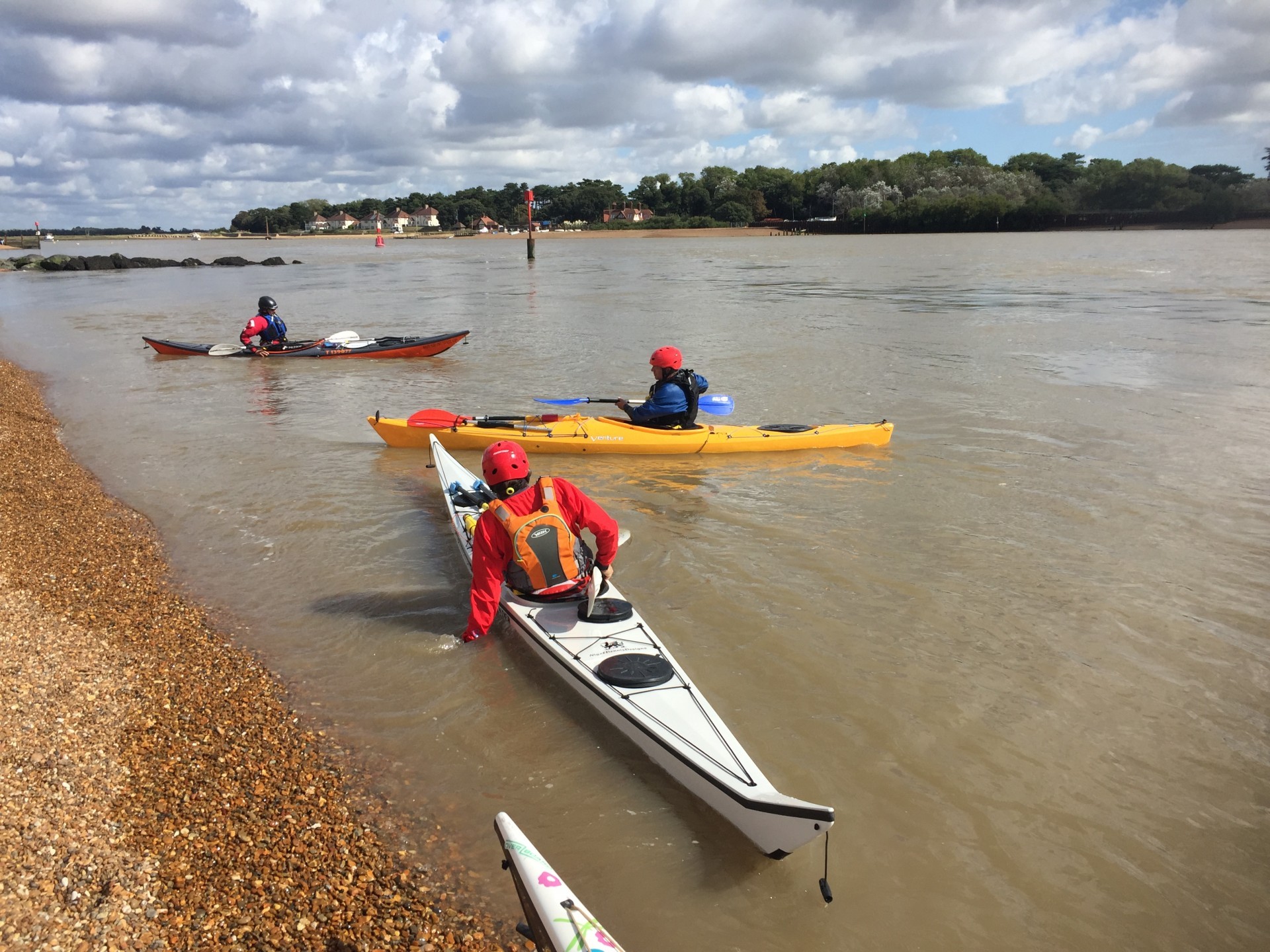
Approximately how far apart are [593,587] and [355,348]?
506 inches

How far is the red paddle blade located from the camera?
9766 millimetres

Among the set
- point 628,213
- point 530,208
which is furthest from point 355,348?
point 628,213

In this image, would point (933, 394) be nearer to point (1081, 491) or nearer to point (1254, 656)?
point (1081, 491)

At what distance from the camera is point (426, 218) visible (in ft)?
507

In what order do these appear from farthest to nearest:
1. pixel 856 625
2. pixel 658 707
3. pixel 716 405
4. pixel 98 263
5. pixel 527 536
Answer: pixel 98 263 < pixel 716 405 < pixel 856 625 < pixel 527 536 < pixel 658 707

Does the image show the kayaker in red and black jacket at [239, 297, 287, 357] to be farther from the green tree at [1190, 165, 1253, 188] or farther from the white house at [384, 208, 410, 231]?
the white house at [384, 208, 410, 231]

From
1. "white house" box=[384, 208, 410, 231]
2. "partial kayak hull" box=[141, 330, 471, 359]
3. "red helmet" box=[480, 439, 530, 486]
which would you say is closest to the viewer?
"red helmet" box=[480, 439, 530, 486]

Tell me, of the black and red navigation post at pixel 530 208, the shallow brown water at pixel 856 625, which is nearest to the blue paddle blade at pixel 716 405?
the shallow brown water at pixel 856 625

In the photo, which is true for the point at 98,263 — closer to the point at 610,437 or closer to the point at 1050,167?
the point at 610,437

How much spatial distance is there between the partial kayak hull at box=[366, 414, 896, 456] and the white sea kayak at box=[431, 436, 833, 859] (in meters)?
4.41

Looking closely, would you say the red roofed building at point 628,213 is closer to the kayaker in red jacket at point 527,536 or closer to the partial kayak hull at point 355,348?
the partial kayak hull at point 355,348

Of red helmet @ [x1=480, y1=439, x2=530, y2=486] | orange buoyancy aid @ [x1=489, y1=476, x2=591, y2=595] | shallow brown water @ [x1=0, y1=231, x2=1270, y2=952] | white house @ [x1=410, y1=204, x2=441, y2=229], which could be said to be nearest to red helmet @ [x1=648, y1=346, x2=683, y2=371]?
shallow brown water @ [x1=0, y1=231, x2=1270, y2=952]

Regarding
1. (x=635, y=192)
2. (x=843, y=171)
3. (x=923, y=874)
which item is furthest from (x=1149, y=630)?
(x=635, y=192)

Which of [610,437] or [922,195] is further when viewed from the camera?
[922,195]
